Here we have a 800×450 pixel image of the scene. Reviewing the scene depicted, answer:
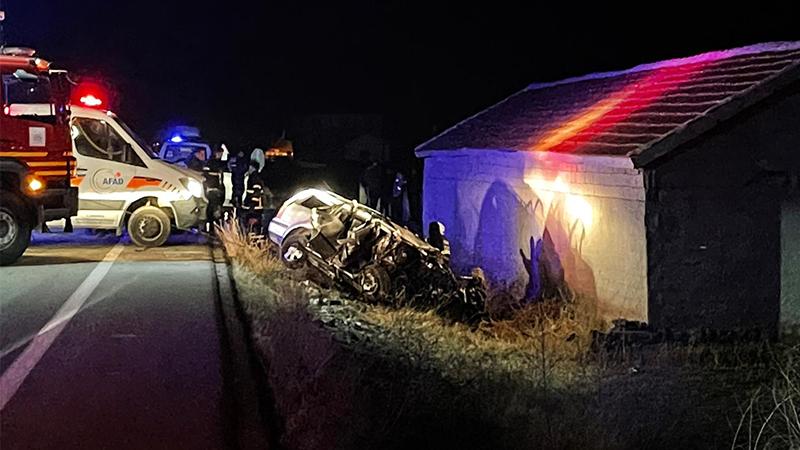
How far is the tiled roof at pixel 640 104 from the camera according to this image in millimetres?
11922

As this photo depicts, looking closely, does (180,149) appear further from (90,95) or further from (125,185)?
(125,185)

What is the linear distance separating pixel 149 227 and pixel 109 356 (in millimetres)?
9525

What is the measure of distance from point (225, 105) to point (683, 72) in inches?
1227

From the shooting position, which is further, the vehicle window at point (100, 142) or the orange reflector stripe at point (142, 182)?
the orange reflector stripe at point (142, 182)

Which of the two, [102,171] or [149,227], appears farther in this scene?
[149,227]

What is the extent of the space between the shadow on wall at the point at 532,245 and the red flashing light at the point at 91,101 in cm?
681

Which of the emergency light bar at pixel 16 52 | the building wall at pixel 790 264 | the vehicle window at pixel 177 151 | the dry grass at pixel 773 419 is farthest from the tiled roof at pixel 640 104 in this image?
the vehicle window at pixel 177 151

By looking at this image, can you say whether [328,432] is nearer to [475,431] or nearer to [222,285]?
[475,431]

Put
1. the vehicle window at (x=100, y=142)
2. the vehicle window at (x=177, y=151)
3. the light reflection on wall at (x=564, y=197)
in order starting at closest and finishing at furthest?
the light reflection on wall at (x=564, y=197)
the vehicle window at (x=100, y=142)
the vehicle window at (x=177, y=151)

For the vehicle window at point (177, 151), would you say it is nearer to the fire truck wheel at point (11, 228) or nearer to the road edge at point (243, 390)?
the fire truck wheel at point (11, 228)

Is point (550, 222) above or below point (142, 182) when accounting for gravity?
below

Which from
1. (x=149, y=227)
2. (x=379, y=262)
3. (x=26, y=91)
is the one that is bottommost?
(x=379, y=262)

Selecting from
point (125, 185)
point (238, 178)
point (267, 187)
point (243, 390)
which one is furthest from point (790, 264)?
point (238, 178)

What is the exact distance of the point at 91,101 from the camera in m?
18.5
